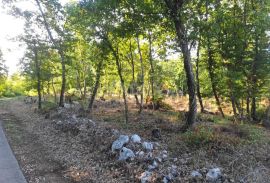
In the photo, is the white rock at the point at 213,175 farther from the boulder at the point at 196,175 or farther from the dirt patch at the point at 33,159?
the dirt patch at the point at 33,159

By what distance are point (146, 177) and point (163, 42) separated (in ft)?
43.4

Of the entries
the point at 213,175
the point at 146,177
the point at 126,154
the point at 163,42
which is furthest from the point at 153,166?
the point at 163,42

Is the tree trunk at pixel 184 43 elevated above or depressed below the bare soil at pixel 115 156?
above

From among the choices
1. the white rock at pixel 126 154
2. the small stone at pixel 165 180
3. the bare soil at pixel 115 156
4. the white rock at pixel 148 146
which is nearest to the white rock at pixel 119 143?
the bare soil at pixel 115 156

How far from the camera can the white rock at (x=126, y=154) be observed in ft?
29.7

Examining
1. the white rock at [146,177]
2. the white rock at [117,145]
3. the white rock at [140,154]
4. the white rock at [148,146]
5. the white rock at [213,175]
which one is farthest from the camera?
the white rock at [117,145]

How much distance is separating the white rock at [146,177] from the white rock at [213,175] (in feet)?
5.02

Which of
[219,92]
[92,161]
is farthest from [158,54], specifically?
[92,161]

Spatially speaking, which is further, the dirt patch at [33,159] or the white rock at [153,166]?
the dirt patch at [33,159]

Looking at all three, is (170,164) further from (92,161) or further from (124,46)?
(124,46)

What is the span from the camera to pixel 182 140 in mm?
10797

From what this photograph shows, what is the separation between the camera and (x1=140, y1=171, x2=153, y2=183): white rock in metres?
7.64

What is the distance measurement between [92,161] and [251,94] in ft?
43.4

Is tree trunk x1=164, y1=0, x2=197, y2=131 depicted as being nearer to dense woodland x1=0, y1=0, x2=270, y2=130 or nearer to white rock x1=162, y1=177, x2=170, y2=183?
dense woodland x1=0, y1=0, x2=270, y2=130
